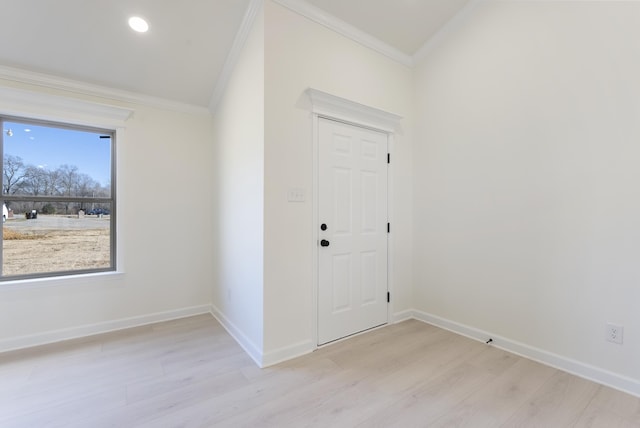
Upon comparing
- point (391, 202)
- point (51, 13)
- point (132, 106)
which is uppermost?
point (51, 13)

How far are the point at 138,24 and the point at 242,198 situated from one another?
1709 millimetres

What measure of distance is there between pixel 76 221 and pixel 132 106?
139 centimetres

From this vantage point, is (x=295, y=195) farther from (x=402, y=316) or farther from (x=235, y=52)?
(x=402, y=316)

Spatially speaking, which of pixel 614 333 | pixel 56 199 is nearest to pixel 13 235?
pixel 56 199

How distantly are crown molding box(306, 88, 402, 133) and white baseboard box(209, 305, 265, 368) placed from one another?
2112 millimetres

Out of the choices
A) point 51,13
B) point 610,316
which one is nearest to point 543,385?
point 610,316

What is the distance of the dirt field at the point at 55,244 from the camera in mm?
2613

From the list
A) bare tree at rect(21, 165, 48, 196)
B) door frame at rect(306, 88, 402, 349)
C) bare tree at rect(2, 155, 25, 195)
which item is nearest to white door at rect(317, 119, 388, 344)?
door frame at rect(306, 88, 402, 349)

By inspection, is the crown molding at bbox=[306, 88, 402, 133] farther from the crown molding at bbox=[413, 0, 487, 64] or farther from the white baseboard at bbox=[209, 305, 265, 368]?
the white baseboard at bbox=[209, 305, 265, 368]

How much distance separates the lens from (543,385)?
1.92 metres

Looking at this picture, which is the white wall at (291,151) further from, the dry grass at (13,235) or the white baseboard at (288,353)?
the dry grass at (13,235)

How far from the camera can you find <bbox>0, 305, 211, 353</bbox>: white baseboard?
8.11ft

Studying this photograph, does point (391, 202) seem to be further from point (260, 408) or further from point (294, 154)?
point (260, 408)

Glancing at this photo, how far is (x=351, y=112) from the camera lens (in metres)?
2.65
